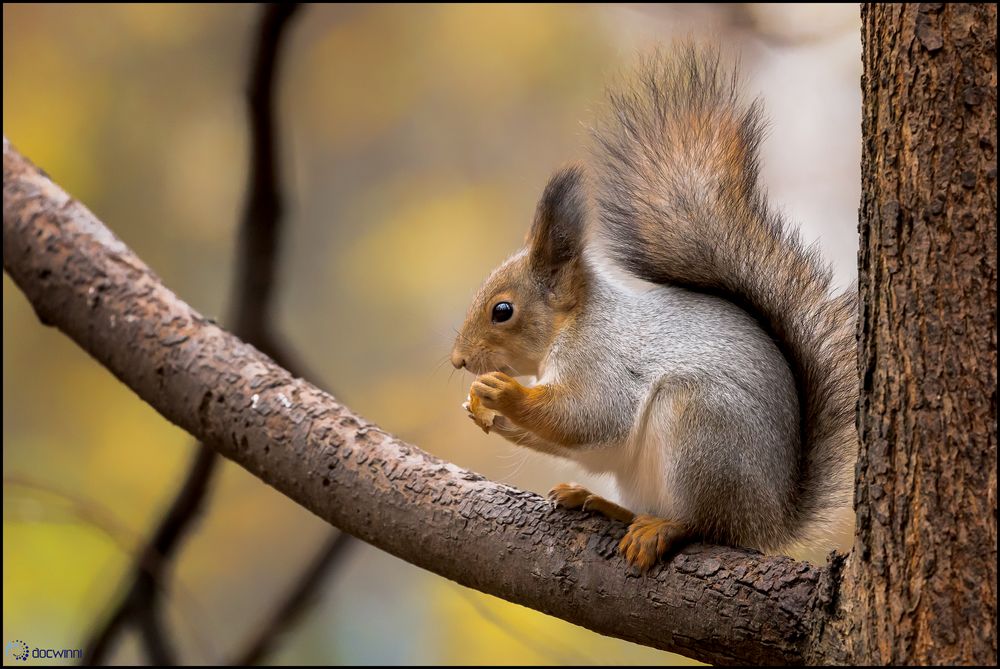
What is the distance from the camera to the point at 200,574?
287cm

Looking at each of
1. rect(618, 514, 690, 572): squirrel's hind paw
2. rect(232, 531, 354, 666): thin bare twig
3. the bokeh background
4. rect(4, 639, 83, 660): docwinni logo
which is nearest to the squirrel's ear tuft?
rect(618, 514, 690, 572): squirrel's hind paw

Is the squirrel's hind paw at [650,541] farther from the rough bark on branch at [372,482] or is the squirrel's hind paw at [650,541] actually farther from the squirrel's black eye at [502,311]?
the squirrel's black eye at [502,311]

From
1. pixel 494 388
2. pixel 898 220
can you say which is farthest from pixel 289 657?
pixel 898 220

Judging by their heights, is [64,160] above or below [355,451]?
above

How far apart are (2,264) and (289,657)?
5.07 feet

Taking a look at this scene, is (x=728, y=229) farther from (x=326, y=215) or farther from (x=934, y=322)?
(x=326, y=215)

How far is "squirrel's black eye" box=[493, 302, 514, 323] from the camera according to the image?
5.22 ft

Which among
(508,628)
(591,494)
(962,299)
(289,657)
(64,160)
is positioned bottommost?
(289,657)

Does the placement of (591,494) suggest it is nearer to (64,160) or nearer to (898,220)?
(898,220)

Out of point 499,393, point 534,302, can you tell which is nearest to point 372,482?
point 499,393

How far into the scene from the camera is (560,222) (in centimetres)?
158

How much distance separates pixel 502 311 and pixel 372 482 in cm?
35

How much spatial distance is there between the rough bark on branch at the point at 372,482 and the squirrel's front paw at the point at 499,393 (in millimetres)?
153

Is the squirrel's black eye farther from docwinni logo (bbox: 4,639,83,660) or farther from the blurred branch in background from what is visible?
docwinni logo (bbox: 4,639,83,660)
